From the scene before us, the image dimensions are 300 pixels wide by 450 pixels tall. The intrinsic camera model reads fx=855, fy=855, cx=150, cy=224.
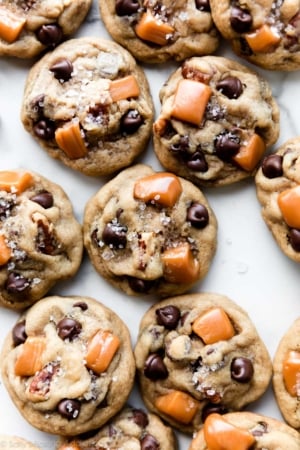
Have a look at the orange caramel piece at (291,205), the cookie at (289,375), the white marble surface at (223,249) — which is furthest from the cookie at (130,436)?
the orange caramel piece at (291,205)

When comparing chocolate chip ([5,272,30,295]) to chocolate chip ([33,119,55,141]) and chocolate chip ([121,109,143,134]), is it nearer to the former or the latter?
chocolate chip ([33,119,55,141])

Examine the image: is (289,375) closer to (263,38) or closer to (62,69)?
(263,38)

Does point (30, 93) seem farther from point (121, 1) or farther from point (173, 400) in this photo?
point (173, 400)

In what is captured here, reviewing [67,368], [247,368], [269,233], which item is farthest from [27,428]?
[269,233]

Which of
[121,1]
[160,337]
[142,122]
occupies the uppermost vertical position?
[121,1]

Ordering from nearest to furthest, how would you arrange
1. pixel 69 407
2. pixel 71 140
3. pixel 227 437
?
pixel 227 437
pixel 69 407
pixel 71 140

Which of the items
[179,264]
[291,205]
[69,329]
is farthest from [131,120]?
[69,329]
